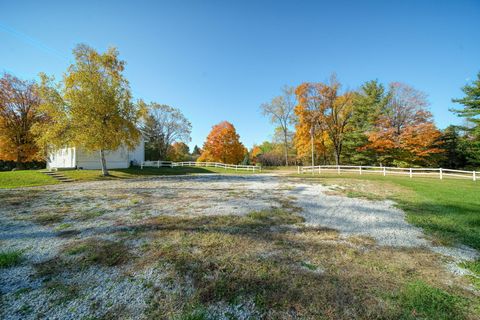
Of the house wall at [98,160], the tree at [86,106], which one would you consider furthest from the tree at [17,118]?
the tree at [86,106]

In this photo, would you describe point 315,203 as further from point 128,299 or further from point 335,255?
point 128,299

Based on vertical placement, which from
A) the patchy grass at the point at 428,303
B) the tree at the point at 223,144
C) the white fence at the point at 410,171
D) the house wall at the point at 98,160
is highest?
the tree at the point at 223,144

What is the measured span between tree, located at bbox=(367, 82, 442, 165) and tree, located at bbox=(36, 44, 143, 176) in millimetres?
25734

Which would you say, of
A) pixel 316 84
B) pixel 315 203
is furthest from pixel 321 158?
pixel 315 203

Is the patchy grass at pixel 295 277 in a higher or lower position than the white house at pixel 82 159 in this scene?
lower

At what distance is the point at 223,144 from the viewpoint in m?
34.8

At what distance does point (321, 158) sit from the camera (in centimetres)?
3409

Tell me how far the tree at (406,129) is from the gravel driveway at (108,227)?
18.8 metres

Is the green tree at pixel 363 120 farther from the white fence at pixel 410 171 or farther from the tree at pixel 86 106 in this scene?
the tree at pixel 86 106

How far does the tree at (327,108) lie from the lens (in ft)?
79.7

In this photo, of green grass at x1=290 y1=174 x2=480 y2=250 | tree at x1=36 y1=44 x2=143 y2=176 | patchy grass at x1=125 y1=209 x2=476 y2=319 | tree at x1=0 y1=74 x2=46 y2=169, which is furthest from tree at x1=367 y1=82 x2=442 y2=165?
tree at x1=0 y1=74 x2=46 y2=169

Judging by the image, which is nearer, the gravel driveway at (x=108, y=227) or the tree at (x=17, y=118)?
the gravel driveway at (x=108, y=227)

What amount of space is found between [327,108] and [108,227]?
86.5 ft

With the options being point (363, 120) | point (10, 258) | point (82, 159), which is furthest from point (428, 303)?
point (363, 120)
